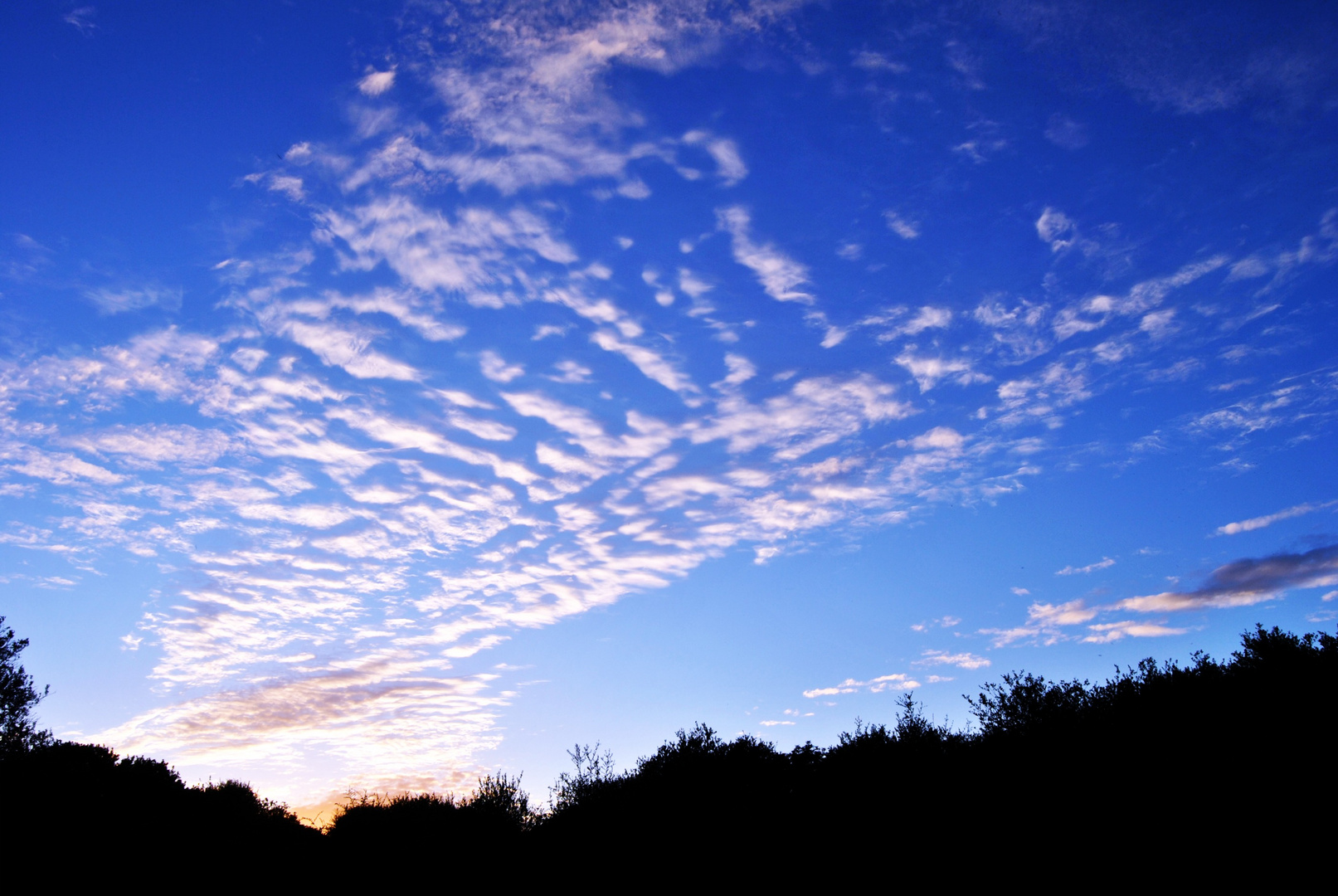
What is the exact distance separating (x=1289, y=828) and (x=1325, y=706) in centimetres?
384

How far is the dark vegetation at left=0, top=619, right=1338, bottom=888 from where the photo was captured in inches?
492

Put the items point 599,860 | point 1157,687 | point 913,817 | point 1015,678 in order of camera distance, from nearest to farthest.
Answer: point 913,817 → point 1157,687 → point 599,860 → point 1015,678

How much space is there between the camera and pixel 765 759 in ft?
79.5

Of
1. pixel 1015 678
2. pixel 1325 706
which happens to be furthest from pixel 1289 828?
pixel 1015 678

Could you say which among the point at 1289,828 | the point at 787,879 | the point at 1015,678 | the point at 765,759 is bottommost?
the point at 787,879

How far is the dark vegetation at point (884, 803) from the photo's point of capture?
492 inches

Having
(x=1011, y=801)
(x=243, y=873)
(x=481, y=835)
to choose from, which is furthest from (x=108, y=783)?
(x=1011, y=801)

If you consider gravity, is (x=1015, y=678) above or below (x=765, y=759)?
above

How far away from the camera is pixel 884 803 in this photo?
18719 mm

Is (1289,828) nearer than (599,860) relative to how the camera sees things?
Yes

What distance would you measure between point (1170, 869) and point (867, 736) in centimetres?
1212

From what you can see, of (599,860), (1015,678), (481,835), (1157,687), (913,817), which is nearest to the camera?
(913,817)

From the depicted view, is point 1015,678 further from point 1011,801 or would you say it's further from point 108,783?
point 108,783

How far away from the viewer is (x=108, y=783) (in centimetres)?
2328
